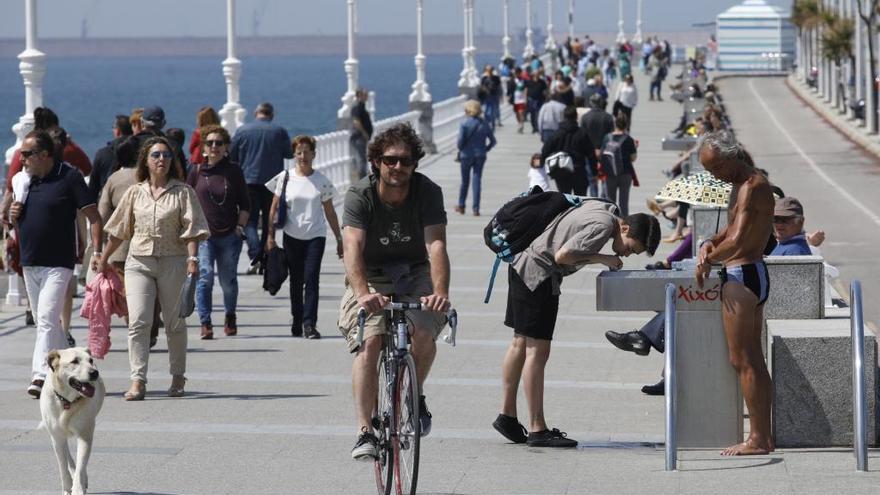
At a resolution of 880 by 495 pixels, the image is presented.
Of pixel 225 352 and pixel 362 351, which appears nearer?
pixel 362 351

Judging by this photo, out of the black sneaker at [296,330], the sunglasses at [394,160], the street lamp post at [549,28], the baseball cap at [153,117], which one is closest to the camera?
the sunglasses at [394,160]

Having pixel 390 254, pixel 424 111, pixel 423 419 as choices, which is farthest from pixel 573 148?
pixel 424 111

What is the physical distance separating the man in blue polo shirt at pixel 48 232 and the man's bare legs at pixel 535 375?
323 centimetres

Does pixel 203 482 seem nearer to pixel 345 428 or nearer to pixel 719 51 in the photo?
pixel 345 428

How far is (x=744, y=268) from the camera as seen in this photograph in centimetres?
920

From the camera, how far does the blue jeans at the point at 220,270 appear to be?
46.6 ft

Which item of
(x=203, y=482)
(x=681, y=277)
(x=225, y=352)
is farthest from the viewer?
(x=225, y=352)

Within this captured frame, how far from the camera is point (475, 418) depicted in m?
10.7

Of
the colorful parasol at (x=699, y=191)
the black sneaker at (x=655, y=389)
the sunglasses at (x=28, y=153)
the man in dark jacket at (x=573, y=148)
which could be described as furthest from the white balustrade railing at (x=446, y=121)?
the sunglasses at (x=28, y=153)

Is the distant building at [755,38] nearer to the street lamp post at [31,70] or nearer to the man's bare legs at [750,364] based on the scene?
the street lamp post at [31,70]

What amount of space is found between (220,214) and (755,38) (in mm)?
111405

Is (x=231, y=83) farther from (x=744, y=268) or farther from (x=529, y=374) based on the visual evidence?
(x=744, y=268)

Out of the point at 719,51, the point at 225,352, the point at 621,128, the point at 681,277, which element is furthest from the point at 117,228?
the point at 719,51

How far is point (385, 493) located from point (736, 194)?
2.55 m
